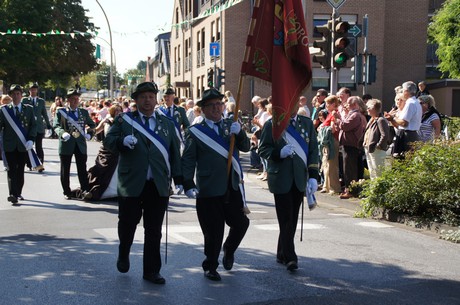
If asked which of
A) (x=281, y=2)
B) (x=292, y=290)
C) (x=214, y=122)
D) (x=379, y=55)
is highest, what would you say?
(x=379, y=55)

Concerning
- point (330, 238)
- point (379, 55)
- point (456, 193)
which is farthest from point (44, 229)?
point (379, 55)

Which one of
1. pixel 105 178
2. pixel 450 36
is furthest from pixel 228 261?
pixel 450 36

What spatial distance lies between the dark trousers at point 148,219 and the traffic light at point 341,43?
852cm

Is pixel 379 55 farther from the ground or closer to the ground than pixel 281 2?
farther from the ground

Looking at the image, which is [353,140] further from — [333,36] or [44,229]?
[44,229]

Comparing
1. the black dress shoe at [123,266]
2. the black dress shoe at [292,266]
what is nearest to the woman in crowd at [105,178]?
the black dress shoe at [123,266]

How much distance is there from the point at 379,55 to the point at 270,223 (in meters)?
30.3

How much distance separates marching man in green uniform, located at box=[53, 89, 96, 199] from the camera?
40.4 ft

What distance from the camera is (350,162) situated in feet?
41.7

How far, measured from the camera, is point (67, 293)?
6082 mm

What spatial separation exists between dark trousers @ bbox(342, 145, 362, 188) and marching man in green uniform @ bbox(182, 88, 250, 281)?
6.12 meters

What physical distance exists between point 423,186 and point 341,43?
→ 5.11 meters

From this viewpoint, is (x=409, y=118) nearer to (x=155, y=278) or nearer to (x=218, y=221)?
(x=218, y=221)

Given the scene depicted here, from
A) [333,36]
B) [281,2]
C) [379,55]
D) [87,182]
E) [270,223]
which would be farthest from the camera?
[379,55]
